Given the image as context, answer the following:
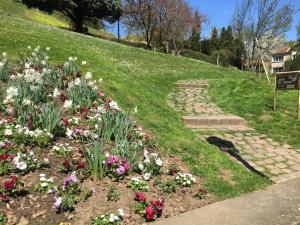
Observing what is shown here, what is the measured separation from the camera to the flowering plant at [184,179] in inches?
203

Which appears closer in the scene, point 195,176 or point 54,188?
point 54,188

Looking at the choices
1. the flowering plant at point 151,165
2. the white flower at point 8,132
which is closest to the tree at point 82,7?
the white flower at point 8,132

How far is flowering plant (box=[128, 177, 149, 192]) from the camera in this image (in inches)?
189

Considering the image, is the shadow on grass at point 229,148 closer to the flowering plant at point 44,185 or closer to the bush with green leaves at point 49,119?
the bush with green leaves at point 49,119

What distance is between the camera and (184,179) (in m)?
5.17

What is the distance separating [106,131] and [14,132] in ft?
4.32

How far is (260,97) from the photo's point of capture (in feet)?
44.7

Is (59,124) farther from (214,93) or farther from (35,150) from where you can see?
(214,93)

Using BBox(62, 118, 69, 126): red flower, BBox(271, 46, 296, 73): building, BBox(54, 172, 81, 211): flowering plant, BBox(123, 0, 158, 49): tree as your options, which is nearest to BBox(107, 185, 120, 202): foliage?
BBox(54, 172, 81, 211): flowering plant

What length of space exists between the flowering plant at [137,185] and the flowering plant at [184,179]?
52 cm

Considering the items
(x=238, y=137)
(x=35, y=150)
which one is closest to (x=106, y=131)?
(x=35, y=150)

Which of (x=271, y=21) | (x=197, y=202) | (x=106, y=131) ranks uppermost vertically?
(x=271, y=21)

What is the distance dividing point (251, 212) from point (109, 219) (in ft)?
5.83

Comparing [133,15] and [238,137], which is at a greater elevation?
[133,15]
